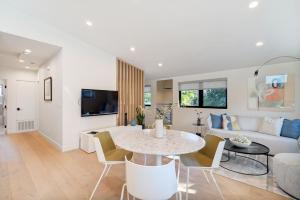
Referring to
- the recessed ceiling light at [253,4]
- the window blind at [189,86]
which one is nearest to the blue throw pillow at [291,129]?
the window blind at [189,86]

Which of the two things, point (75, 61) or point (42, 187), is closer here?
point (42, 187)

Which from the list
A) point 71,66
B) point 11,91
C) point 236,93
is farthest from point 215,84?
point 11,91

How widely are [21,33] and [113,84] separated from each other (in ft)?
7.76

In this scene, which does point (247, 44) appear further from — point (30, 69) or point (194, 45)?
point (30, 69)

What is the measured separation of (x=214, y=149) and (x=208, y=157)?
0.52 ft

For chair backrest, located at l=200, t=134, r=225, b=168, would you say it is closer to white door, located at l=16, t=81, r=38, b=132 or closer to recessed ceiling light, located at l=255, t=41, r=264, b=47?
recessed ceiling light, located at l=255, t=41, r=264, b=47

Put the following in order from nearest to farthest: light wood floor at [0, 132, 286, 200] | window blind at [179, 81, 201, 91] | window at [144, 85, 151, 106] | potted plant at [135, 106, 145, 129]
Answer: light wood floor at [0, 132, 286, 200]
potted plant at [135, 106, 145, 129]
window blind at [179, 81, 201, 91]
window at [144, 85, 151, 106]

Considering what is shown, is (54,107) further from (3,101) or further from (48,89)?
(3,101)

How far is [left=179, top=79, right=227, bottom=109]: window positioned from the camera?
4.98m

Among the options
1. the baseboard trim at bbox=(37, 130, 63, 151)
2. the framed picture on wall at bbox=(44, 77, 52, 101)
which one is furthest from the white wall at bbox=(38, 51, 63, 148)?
the framed picture on wall at bbox=(44, 77, 52, 101)

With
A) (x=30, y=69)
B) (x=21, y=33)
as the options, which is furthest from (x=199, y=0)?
(x=30, y=69)

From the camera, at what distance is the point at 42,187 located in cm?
219

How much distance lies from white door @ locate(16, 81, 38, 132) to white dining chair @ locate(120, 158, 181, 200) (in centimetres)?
635

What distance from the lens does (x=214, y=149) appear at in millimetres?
1979
